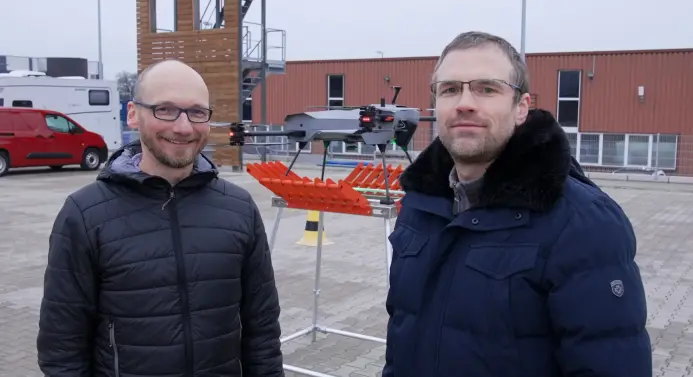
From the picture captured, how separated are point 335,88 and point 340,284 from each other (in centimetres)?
2768

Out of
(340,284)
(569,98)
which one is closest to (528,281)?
(340,284)

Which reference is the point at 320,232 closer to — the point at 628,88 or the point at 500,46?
the point at 500,46

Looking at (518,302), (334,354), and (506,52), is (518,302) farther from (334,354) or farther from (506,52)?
(334,354)

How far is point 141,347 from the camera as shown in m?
2.28

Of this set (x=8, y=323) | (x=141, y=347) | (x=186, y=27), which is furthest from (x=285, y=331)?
(x=186, y=27)

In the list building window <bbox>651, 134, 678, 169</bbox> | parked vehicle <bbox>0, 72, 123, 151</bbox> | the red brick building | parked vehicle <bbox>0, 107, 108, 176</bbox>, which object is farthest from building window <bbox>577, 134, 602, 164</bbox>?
parked vehicle <bbox>0, 107, 108, 176</bbox>

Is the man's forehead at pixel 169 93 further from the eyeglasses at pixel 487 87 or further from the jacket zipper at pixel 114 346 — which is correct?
the eyeglasses at pixel 487 87

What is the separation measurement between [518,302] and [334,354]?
383 centimetres

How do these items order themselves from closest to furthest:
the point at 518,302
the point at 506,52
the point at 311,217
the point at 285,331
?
the point at 518,302 < the point at 506,52 < the point at 285,331 < the point at 311,217

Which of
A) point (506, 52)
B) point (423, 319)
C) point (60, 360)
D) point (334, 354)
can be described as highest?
point (506, 52)

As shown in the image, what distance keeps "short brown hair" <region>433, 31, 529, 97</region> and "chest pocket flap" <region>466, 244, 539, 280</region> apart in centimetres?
44

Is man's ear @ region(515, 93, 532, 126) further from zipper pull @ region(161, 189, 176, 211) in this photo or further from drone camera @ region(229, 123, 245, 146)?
drone camera @ region(229, 123, 245, 146)

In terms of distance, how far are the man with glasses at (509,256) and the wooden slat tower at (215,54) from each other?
1926 cm

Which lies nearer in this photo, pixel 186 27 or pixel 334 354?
pixel 334 354
